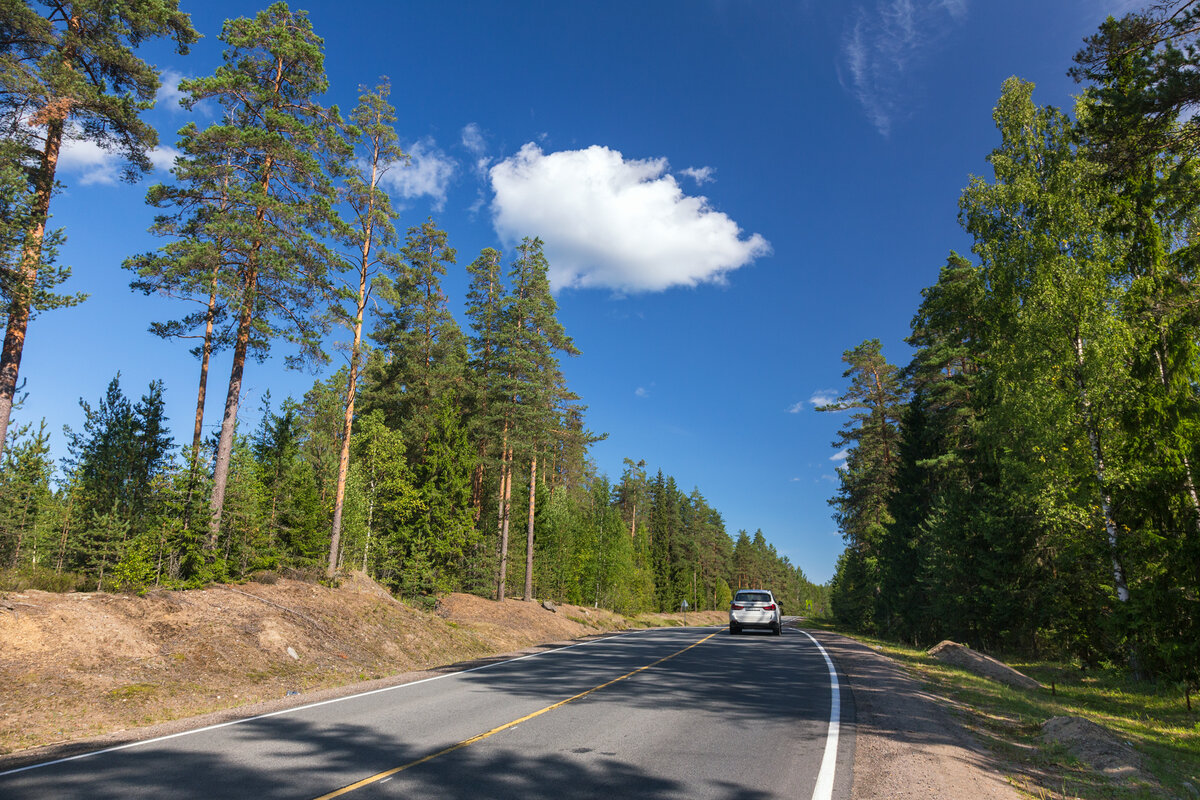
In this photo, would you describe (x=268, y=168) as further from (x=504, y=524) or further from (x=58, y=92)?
(x=504, y=524)

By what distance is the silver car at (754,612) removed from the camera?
24.4 m

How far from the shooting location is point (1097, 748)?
23.7ft

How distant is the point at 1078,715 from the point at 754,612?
45.9 ft

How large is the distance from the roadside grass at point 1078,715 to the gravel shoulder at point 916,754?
1.15 feet

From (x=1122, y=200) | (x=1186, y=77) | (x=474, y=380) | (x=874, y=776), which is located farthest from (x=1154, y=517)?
(x=474, y=380)

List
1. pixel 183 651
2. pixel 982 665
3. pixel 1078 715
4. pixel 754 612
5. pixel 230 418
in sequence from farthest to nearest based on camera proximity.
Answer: pixel 754 612
pixel 230 418
pixel 982 665
pixel 183 651
pixel 1078 715

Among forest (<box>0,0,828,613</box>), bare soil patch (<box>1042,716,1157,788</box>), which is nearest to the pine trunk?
forest (<box>0,0,828,613</box>)

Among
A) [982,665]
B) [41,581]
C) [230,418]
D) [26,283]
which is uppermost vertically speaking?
[26,283]

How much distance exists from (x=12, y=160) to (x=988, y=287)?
29.5m

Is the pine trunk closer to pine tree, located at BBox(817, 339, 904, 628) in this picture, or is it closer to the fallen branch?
the fallen branch

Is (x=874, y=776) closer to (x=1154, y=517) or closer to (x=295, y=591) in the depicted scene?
(x=1154, y=517)

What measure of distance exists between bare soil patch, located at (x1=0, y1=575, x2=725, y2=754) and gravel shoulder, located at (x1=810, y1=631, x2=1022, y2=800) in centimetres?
1016

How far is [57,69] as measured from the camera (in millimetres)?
13672

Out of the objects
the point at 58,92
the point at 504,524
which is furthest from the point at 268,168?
the point at 504,524
